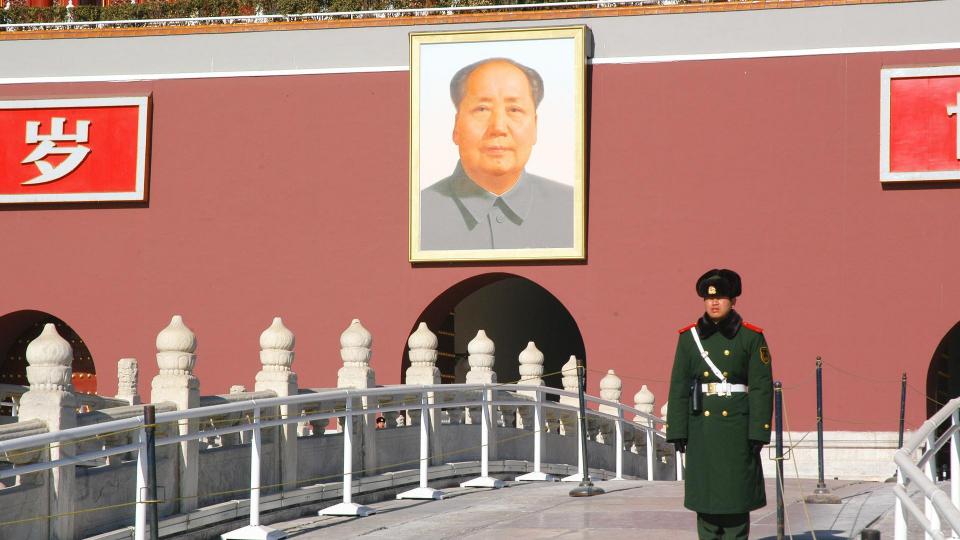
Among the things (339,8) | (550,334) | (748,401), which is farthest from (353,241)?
(748,401)

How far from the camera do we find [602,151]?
25391mm

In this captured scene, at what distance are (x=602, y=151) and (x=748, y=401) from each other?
53.9ft

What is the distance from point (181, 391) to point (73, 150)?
1577 cm

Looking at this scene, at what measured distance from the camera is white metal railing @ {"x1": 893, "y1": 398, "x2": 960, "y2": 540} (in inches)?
208

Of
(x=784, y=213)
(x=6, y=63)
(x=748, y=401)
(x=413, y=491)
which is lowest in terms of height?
(x=413, y=491)

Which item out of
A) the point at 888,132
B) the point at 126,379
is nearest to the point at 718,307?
the point at 126,379

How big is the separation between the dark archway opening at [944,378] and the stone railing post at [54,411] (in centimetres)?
1261

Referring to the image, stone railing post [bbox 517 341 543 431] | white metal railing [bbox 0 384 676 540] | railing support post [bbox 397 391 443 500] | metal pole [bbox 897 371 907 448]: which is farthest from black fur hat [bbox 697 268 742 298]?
metal pole [bbox 897 371 907 448]

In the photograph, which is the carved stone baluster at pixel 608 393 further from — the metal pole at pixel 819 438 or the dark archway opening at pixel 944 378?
the metal pole at pixel 819 438

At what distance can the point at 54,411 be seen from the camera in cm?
995

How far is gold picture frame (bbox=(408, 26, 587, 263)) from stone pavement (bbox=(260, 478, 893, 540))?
35.3ft

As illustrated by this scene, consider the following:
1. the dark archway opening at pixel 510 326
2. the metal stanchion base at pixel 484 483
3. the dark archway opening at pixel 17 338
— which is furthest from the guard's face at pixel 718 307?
the dark archway opening at pixel 17 338

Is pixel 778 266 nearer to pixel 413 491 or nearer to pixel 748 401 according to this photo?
pixel 413 491

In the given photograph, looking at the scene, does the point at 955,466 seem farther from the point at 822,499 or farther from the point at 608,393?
the point at 608,393
